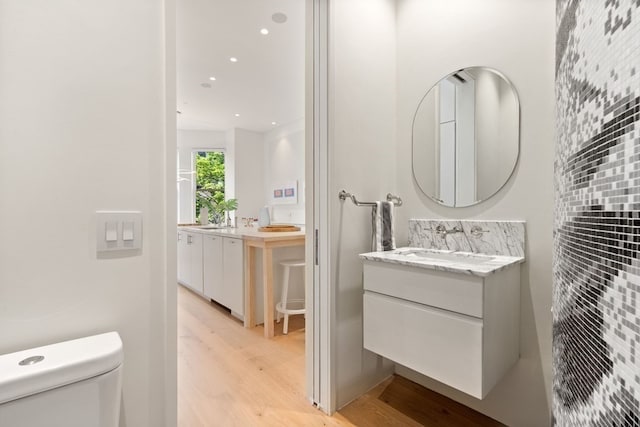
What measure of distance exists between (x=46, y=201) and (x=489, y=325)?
1.52 meters

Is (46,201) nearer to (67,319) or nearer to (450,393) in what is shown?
(67,319)

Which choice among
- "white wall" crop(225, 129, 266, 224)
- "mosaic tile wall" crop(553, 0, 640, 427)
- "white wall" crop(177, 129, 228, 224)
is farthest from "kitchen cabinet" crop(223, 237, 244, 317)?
"white wall" crop(177, 129, 228, 224)

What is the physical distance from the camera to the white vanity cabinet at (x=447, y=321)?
3.77 ft

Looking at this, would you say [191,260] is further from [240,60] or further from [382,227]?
[382,227]

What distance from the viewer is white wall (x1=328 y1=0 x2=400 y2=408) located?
1583mm

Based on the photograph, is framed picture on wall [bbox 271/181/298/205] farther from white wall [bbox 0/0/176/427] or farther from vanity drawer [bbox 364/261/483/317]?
white wall [bbox 0/0/176/427]

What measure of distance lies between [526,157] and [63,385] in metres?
1.86

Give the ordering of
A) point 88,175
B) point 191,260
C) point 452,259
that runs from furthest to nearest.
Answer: point 191,260 → point 452,259 → point 88,175

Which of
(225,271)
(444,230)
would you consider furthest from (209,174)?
(444,230)

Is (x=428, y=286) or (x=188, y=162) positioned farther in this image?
(x=188, y=162)

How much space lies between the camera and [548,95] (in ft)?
4.42

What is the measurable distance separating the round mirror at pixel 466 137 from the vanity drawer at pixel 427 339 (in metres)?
0.69

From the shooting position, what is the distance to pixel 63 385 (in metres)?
0.67

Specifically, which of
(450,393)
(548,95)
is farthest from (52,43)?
(450,393)
